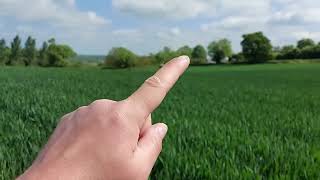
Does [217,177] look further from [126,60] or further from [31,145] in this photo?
[126,60]

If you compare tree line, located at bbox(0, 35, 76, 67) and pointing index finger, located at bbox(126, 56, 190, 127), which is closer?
pointing index finger, located at bbox(126, 56, 190, 127)

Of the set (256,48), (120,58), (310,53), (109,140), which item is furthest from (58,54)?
(109,140)

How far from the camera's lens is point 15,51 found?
413 feet

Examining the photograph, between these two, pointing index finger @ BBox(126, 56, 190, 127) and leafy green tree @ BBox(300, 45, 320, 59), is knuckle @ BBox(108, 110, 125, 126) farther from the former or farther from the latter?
leafy green tree @ BBox(300, 45, 320, 59)

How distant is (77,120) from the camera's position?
1.32m

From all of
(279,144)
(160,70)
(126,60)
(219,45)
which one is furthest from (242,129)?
(219,45)

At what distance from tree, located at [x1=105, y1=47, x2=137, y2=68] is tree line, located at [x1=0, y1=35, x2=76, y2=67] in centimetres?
1578

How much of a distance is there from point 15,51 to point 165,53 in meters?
36.9

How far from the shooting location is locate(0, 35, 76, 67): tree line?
125m

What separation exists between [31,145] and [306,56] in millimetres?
111512

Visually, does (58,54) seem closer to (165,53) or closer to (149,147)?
(165,53)

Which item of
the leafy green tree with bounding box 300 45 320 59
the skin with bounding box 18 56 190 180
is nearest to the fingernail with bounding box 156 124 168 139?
the skin with bounding box 18 56 190 180

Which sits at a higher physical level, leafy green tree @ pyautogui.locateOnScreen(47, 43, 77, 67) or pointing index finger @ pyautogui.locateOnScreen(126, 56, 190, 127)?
pointing index finger @ pyautogui.locateOnScreen(126, 56, 190, 127)

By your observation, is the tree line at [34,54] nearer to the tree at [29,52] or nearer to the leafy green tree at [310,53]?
the tree at [29,52]
